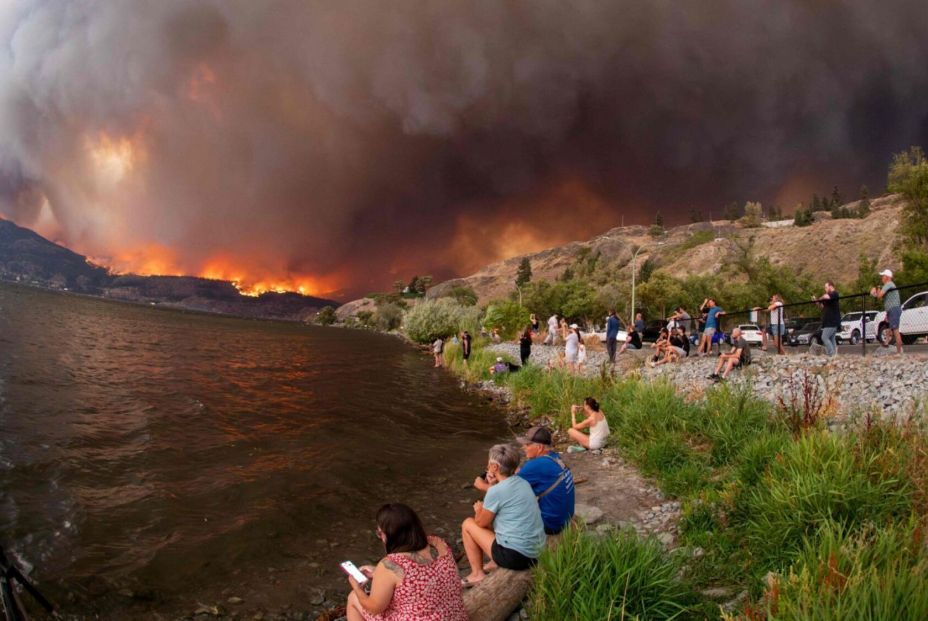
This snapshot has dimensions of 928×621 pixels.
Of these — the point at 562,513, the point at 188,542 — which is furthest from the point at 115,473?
the point at 562,513

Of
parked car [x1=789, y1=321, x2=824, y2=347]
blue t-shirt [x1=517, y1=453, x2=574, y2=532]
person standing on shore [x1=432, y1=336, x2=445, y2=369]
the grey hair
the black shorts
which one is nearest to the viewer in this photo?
the black shorts

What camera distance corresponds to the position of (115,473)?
10.7m

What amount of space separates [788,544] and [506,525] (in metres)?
2.84

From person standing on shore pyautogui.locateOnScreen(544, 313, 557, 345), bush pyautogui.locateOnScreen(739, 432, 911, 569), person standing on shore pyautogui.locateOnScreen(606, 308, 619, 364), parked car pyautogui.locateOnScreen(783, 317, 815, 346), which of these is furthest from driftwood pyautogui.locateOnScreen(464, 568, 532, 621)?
parked car pyautogui.locateOnScreen(783, 317, 815, 346)

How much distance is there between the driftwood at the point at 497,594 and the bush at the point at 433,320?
51.6 m

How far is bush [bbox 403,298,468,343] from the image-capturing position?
5916 cm

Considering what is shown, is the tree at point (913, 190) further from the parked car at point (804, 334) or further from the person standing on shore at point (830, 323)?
the person standing on shore at point (830, 323)

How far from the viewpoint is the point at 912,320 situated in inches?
759

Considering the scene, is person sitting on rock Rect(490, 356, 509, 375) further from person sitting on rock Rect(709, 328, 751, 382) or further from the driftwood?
the driftwood

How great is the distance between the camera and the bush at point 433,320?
194 ft

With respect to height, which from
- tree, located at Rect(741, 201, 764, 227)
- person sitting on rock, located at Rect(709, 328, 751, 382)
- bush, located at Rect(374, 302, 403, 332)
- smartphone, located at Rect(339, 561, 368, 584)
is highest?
tree, located at Rect(741, 201, 764, 227)

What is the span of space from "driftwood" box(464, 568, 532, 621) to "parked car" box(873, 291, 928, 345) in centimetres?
2014

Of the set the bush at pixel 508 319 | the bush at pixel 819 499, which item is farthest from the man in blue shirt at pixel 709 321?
the bush at pixel 508 319

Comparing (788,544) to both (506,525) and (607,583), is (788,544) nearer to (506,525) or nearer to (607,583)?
(607,583)
